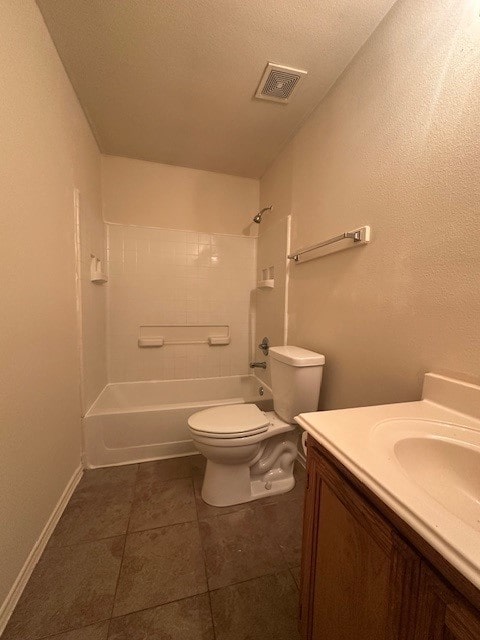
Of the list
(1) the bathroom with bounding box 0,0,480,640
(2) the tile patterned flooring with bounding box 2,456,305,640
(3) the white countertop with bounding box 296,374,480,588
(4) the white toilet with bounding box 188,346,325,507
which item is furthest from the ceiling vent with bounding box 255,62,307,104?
(2) the tile patterned flooring with bounding box 2,456,305,640

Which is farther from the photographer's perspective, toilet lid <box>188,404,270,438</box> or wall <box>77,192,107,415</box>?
wall <box>77,192,107,415</box>

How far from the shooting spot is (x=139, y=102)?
1530 millimetres

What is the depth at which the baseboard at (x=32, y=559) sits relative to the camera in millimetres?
839

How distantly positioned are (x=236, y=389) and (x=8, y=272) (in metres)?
1.93

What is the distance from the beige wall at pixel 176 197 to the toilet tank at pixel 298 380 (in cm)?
155

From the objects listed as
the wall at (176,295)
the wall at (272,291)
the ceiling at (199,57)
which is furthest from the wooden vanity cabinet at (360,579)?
the wall at (176,295)

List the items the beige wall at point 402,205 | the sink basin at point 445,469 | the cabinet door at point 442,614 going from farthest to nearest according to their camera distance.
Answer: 1. the beige wall at point 402,205
2. the sink basin at point 445,469
3. the cabinet door at point 442,614

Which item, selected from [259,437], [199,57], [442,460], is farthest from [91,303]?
[442,460]

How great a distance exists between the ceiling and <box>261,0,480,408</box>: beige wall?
164mm

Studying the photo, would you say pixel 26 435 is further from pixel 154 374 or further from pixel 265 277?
pixel 265 277

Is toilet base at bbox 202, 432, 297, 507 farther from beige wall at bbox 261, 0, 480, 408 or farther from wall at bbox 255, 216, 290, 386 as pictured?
wall at bbox 255, 216, 290, 386

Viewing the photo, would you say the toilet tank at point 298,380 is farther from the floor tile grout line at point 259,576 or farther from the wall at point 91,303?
the wall at point 91,303

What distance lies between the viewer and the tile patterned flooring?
0.83 meters

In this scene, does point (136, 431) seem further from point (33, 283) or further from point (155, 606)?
point (33, 283)
